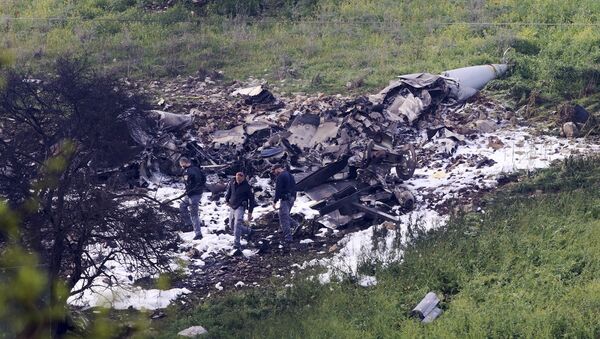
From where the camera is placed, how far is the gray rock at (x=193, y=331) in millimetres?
9566

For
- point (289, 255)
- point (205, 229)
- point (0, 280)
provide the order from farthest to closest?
point (205, 229) → point (289, 255) → point (0, 280)

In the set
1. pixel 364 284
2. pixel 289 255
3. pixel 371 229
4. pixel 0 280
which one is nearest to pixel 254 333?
pixel 364 284

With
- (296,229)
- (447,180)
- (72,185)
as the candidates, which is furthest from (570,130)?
(72,185)

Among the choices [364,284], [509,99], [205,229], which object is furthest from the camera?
[509,99]

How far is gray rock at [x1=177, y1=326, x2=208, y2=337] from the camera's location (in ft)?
31.4

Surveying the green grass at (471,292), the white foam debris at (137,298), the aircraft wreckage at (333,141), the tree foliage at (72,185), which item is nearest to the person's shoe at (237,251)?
the white foam debris at (137,298)

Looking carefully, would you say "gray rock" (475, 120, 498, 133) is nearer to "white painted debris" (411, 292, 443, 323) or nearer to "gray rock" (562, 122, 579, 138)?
"gray rock" (562, 122, 579, 138)

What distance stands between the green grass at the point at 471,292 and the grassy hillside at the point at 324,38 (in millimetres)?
7220

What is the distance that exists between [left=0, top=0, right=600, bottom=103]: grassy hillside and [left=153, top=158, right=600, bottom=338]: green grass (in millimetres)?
7220

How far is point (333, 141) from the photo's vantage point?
15.7 metres

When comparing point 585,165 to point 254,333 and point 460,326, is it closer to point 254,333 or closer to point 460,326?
point 460,326

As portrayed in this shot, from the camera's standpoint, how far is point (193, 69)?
21953mm

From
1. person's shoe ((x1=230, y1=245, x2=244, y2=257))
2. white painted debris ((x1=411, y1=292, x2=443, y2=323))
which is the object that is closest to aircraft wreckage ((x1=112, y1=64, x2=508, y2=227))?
person's shoe ((x1=230, y1=245, x2=244, y2=257))

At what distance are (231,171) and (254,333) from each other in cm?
606
